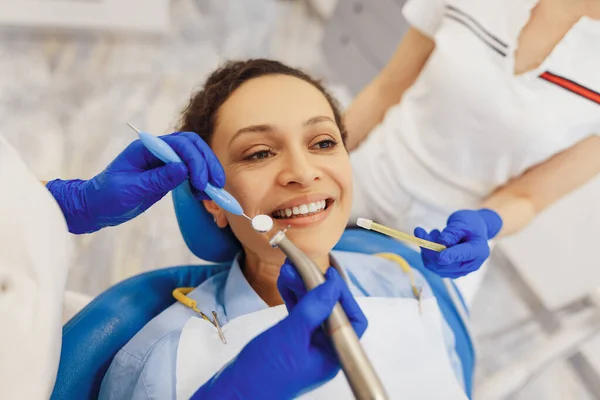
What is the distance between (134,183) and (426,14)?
800mm

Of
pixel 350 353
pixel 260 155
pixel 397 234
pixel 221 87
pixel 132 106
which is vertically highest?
pixel 132 106

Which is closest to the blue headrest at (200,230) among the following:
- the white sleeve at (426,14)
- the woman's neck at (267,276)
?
the woman's neck at (267,276)

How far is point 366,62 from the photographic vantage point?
1969 millimetres

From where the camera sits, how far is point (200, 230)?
98 cm

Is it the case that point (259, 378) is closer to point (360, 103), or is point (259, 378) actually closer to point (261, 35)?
point (360, 103)

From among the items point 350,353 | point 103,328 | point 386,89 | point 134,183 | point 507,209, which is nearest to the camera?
point 350,353

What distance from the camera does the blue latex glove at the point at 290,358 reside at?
0.55m

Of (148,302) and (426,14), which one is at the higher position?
(426,14)

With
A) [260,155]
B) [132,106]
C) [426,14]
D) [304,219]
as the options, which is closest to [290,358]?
[304,219]

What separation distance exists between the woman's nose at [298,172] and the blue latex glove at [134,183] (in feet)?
0.33

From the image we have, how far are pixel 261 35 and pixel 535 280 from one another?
1491 millimetres

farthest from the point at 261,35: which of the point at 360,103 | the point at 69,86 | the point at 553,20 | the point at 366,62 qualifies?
the point at 553,20

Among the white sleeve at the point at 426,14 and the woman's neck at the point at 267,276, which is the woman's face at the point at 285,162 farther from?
the white sleeve at the point at 426,14

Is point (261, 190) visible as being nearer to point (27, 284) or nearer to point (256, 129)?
point (256, 129)
